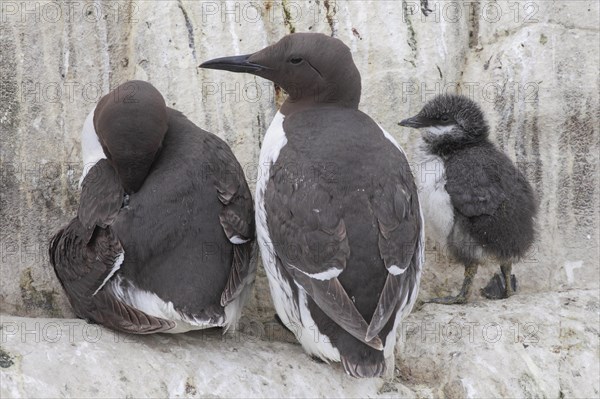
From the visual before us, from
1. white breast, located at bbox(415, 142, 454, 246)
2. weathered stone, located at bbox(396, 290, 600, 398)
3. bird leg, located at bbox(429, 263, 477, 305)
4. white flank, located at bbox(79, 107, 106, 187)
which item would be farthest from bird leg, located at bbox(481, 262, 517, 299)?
white flank, located at bbox(79, 107, 106, 187)

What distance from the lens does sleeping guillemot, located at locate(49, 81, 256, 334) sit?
535cm

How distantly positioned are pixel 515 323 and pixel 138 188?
2.62 metres

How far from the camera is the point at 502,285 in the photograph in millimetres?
6832

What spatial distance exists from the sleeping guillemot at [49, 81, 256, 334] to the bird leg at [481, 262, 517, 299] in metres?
2.07

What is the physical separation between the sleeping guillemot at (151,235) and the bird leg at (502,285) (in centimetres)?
207

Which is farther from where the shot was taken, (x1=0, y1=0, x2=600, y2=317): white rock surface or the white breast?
(x1=0, y1=0, x2=600, y2=317): white rock surface

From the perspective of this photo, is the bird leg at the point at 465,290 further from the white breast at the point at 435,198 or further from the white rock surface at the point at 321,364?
the white breast at the point at 435,198

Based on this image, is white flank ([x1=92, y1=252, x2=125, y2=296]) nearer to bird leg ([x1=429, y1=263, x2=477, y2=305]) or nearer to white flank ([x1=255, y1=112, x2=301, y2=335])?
white flank ([x1=255, y1=112, x2=301, y2=335])

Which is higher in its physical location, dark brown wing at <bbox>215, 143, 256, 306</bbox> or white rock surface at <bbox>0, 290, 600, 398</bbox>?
dark brown wing at <bbox>215, 143, 256, 306</bbox>

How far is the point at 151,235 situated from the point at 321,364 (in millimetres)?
1305

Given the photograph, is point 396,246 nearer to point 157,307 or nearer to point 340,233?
point 340,233

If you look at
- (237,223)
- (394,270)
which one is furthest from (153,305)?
(394,270)

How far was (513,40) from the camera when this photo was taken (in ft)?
23.7

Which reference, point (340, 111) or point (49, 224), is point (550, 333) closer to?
point (340, 111)
